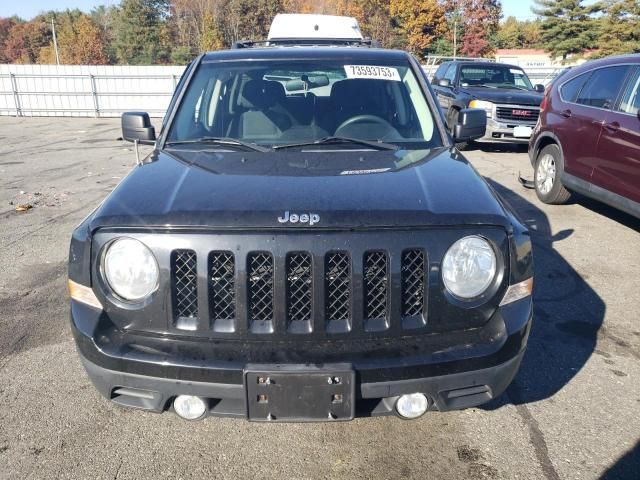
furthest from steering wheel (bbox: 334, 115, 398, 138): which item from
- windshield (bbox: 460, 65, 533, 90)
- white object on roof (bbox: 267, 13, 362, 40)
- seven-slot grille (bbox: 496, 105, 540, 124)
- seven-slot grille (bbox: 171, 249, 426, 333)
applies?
windshield (bbox: 460, 65, 533, 90)

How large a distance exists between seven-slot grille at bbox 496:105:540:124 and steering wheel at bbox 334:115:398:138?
26.7ft

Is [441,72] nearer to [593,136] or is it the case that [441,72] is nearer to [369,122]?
[593,136]

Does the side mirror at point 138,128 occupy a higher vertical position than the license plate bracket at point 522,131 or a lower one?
higher

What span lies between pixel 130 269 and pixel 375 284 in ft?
3.30

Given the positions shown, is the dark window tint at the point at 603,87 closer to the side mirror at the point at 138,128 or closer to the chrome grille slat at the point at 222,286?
the side mirror at the point at 138,128

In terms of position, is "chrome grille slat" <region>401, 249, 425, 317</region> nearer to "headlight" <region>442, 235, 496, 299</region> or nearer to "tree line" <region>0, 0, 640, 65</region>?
"headlight" <region>442, 235, 496, 299</region>

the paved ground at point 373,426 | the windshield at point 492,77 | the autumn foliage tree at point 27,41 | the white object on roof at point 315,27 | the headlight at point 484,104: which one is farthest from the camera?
the autumn foliage tree at point 27,41

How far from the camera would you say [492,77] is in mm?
12211

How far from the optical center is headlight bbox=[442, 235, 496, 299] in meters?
2.20

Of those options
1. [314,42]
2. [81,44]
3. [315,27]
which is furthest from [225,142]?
[81,44]

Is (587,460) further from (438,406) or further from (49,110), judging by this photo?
(49,110)

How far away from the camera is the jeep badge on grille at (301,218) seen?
2.14m

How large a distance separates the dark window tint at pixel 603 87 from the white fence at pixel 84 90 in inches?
576

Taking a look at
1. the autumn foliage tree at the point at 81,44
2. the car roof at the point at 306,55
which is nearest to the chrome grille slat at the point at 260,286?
the car roof at the point at 306,55
